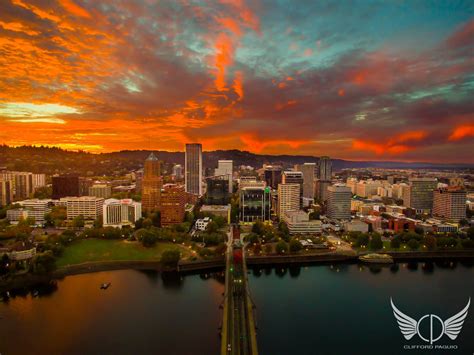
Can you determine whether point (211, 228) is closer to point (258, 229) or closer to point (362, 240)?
point (258, 229)

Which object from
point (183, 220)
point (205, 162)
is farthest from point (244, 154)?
point (183, 220)

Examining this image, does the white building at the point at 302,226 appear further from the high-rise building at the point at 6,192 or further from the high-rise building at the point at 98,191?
the high-rise building at the point at 6,192

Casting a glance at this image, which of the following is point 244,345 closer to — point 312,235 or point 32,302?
point 32,302

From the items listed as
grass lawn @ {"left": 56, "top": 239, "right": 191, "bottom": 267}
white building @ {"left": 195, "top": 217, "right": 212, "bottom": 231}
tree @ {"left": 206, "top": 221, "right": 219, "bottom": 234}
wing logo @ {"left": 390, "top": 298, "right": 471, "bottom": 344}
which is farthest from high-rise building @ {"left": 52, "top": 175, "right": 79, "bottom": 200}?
wing logo @ {"left": 390, "top": 298, "right": 471, "bottom": 344}

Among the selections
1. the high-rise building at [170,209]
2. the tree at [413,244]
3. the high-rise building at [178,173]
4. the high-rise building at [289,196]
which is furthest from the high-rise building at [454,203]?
the high-rise building at [178,173]

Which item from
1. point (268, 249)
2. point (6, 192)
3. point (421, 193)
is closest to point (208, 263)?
point (268, 249)
